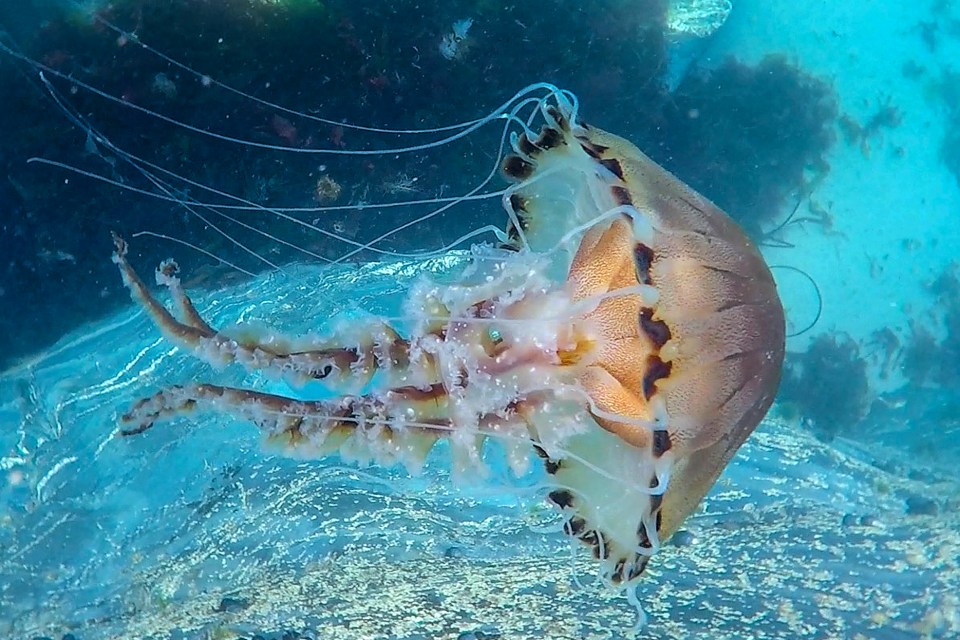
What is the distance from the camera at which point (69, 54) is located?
427 cm

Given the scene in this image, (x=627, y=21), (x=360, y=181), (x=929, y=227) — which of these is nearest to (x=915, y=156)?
(x=929, y=227)

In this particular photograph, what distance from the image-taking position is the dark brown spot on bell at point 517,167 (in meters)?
2.65

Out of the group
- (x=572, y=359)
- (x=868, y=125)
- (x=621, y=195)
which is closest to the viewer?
(x=621, y=195)

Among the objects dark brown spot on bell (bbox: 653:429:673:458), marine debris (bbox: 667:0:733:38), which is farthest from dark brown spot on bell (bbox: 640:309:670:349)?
marine debris (bbox: 667:0:733:38)

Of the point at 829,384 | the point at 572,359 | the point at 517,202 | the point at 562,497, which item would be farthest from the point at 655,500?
the point at 829,384

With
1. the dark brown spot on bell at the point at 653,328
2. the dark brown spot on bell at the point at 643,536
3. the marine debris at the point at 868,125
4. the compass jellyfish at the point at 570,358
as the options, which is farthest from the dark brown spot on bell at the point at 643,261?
the marine debris at the point at 868,125

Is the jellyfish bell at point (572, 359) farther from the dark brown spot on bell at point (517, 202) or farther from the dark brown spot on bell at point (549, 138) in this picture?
the dark brown spot on bell at point (517, 202)

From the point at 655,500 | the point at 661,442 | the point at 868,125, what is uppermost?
the point at 868,125

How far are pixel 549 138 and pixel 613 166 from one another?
0.28 metres

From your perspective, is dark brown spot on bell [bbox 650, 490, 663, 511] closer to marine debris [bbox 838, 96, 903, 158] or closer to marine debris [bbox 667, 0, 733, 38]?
marine debris [bbox 667, 0, 733, 38]

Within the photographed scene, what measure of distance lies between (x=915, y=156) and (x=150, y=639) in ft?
45.5

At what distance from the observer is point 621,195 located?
7.48 feet

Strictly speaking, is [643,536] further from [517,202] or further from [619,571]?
[517,202]

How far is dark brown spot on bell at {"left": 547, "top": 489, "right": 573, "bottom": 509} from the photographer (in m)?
2.62
